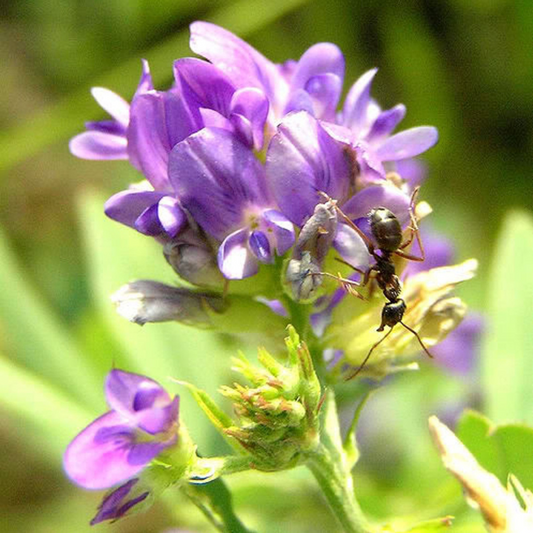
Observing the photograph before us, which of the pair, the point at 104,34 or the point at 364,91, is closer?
the point at 364,91

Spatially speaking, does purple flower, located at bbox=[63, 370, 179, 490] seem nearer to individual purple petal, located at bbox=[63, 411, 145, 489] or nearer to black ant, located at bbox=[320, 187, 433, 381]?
individual purple petal, located at bbox=[63, 411, 145, 489]

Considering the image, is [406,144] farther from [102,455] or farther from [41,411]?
[41,411]

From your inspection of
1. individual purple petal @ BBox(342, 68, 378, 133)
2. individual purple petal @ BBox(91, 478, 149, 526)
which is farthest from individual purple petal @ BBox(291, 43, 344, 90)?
individual purple petal @ BBox(91, 478, 149, 526)

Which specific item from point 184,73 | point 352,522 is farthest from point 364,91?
point 352,522

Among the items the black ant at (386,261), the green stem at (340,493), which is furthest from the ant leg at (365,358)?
the green stem at (340,493)

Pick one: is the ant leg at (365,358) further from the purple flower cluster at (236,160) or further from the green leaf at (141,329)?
the green leaf at (141,329)

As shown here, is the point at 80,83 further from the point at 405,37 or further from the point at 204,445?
the point at 204,445
